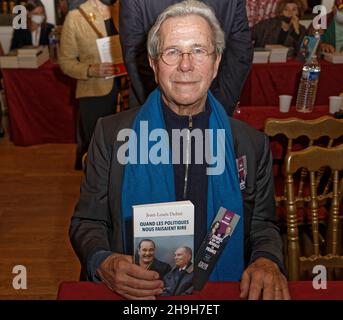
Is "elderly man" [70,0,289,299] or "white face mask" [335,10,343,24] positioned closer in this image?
"elderly man" [70,0,289,299]

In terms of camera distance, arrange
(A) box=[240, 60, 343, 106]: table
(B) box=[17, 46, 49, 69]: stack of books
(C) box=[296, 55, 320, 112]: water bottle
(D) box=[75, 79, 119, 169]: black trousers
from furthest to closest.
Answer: (B) box=[17, 46, 49, 69]: stack of books
(A) box=[240, 60, 343, 106]: table
(D) box=[75, 79, 119, 169]: black trousers
(C) box=[296, 55, 320, 112]: water bottle

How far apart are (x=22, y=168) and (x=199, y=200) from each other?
10.9ft

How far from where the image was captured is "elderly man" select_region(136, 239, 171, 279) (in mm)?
1235

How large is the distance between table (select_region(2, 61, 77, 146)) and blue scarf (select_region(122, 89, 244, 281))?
346cm

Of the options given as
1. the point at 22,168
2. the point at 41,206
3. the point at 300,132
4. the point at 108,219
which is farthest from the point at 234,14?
the point at 22,168

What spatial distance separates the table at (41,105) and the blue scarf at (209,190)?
3462mm

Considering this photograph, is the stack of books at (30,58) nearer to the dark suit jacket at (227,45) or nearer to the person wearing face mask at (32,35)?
the person wearing face mask at (32,35)

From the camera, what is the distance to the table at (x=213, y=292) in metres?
1.37

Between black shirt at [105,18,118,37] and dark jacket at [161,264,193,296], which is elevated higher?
black shirt at [105,18,118,37]

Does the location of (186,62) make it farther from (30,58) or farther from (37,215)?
(30,58)

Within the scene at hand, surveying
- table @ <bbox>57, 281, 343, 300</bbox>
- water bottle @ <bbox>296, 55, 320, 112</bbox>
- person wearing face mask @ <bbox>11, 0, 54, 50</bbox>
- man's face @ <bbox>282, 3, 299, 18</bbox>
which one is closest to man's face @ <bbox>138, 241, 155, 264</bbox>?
table @ <bbox>57, 281, 343, 300</bbox>

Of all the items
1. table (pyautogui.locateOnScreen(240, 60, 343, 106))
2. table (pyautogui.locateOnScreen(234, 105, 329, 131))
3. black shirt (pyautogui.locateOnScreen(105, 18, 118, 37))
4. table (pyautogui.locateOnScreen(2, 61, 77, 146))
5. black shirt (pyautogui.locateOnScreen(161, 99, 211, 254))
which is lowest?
table (pyautogui.locateOnScreen(2, 61, 77, 146))

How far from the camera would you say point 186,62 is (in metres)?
1.54

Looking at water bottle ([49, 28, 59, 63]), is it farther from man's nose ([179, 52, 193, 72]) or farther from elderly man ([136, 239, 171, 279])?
elderly man ([136, 239, 171, 279])
